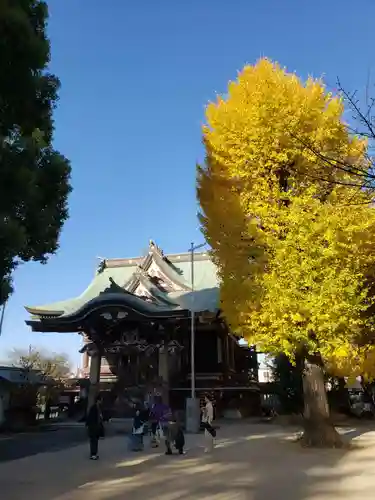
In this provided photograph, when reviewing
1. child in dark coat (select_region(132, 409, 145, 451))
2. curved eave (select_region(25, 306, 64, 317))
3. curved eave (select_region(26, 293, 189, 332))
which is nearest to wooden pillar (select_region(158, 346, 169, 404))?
curved eave (select_region(26, 293, 189, 332))

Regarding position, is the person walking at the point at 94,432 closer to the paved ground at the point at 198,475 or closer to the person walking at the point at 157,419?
the paved ground at the point at 198,475

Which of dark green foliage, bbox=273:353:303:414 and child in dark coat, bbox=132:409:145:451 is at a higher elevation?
dark green foliage, bbox=273:353:303:414

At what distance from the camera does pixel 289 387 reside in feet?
72.7

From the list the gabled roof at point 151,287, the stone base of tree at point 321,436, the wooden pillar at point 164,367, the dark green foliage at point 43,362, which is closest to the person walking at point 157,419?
the stone base of tree at point 321,436

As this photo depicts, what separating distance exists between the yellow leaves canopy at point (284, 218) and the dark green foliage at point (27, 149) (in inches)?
217

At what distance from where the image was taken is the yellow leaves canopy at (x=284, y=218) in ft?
37.7

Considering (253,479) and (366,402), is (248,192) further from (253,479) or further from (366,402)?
(366,402)

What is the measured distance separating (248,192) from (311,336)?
4481mm

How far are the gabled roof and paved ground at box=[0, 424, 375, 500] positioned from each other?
10.3 m

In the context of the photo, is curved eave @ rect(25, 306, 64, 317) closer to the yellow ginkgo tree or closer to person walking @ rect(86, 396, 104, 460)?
the yellow ginkgo tree

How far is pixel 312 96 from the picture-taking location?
1338cm

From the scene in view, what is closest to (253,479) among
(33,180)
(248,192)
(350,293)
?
(350,293)

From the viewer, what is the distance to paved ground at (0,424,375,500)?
23.3 ft

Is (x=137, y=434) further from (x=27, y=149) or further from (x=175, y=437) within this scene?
(x=27, y=149)
